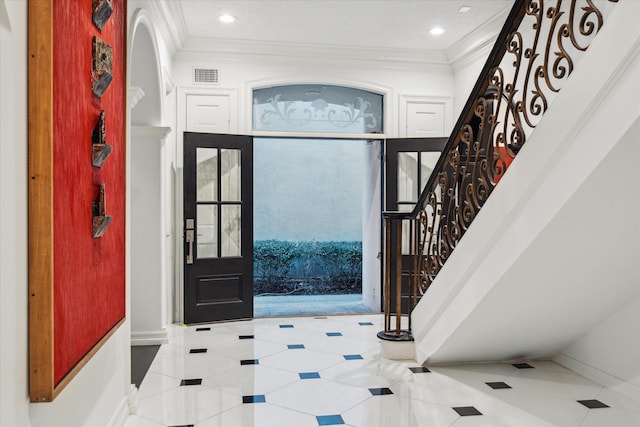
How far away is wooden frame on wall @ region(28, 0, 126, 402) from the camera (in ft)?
5.81

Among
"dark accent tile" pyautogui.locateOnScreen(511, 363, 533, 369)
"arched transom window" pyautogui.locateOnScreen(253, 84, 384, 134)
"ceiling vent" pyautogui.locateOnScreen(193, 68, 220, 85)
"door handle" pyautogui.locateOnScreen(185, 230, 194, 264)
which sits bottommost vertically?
"dark accent tile" pyautogui.locateOnScreen(511, 363, 533, 369)

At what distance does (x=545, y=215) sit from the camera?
108 inches

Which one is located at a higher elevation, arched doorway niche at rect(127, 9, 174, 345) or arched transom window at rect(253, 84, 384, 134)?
arched transom window at rect(253, 84, 384, 134)

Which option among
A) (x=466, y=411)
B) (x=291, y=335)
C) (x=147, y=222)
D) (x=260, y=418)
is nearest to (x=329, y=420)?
(x=260, y=418)

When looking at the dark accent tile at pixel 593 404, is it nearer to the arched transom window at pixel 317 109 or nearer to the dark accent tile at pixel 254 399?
the dark accent tile at pixel 254 399

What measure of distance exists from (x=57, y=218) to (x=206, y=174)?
4.30 m

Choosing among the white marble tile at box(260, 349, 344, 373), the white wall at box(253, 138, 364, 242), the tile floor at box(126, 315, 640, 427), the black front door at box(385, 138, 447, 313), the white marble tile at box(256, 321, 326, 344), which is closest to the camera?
the tile floor at box(126, 315, 640, 427)

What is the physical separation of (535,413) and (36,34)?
3.29m

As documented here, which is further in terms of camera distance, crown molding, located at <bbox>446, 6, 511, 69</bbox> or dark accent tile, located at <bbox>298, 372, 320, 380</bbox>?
crown molding, located at <bbox>446, 6, 511, 69</bbox>

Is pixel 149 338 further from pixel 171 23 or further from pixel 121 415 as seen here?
pixel 171 23

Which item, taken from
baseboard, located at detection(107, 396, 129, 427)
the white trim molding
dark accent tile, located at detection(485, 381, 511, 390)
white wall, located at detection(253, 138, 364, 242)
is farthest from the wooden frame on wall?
white wall, located at detection(253, 138, 364, 242)
